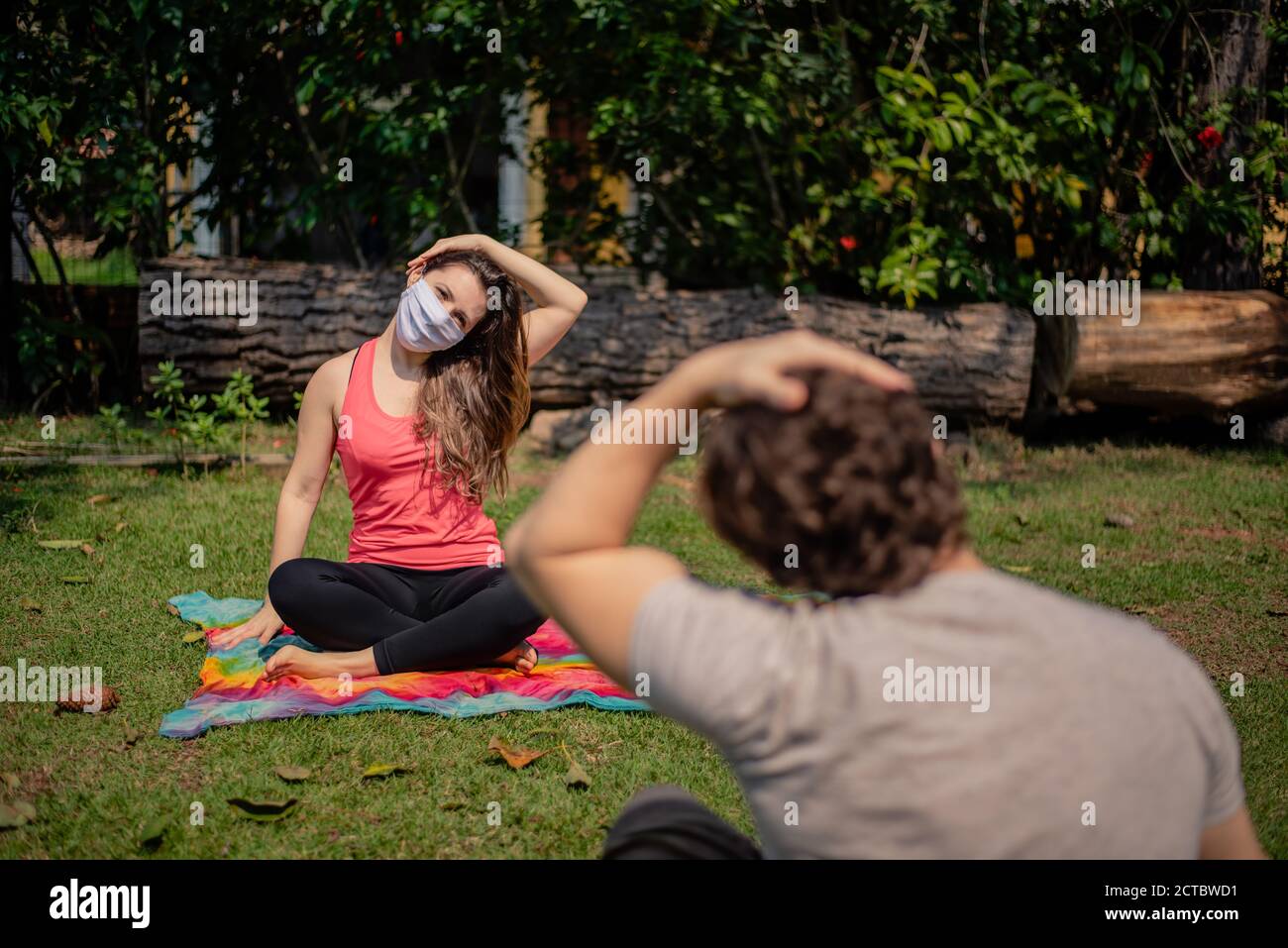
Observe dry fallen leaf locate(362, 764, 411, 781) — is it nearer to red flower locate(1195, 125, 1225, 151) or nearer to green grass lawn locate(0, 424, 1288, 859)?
green grass lawn locate(0, 424, 1288, 859)

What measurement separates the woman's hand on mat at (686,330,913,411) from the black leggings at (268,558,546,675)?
2.50 m

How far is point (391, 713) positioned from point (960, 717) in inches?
104

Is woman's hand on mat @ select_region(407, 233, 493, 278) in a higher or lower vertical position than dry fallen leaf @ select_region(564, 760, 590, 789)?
higher

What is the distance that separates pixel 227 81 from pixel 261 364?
2.14 m

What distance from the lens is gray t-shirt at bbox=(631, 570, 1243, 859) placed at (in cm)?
136

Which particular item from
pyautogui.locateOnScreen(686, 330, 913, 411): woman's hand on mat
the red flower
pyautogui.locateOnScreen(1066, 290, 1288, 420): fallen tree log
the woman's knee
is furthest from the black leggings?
the red flower

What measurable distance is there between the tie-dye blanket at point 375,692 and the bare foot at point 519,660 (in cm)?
3

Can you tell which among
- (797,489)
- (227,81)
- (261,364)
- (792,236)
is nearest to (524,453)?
(261,364)

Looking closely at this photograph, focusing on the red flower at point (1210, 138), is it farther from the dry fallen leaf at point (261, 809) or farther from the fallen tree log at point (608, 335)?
the dry fallen leaf at point (261, 809)

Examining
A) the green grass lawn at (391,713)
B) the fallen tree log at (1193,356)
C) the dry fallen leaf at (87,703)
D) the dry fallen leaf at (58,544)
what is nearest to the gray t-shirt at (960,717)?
the green grass lawn at (391,713)

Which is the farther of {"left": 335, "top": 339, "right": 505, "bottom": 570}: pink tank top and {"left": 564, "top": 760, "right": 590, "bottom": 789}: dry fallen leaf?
{"left": 335, "top": 339, "right": 505, "bottom": 570}: pink tank top

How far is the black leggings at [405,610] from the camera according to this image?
3.88 m

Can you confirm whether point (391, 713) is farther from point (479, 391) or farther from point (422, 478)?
point (479, 391)

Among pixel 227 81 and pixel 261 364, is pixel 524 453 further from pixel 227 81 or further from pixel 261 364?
pixel 227 81
